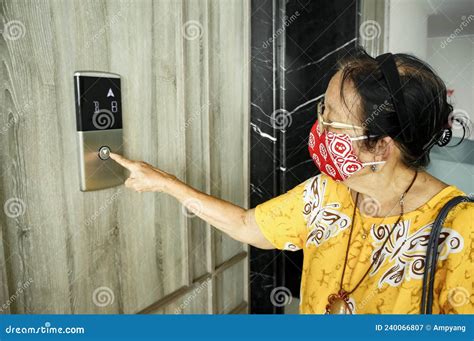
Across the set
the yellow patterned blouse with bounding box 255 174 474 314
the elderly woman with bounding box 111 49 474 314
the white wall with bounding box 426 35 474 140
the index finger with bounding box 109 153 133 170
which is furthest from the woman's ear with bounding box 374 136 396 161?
the index finger with bounding box 109 153 133 170

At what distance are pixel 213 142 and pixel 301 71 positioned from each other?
17.9 inches

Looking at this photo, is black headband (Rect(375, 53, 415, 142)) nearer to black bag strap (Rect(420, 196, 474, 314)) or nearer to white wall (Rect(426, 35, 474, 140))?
black bag strap (Rect(420, 196, 474, 314))

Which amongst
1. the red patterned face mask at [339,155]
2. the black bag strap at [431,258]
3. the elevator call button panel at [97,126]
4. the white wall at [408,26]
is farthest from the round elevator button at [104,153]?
the white wall at [408,26]

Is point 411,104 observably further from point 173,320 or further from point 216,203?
point 173,320

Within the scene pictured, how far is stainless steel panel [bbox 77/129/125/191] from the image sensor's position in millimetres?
978

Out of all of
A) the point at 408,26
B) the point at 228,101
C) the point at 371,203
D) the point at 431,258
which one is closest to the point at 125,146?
the point at 228,101

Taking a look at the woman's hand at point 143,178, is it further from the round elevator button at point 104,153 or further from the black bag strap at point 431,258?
the black bag strap at point 431,258

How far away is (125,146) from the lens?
109 centimetres

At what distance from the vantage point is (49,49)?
90 cm

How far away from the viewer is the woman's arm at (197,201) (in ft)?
3.50

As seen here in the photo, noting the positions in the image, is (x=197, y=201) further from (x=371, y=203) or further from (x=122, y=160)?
(x=371, y=203)

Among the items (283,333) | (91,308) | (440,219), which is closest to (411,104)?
(440,219)

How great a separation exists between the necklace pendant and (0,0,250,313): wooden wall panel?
19.3 inches

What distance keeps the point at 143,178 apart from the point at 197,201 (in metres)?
0.16
